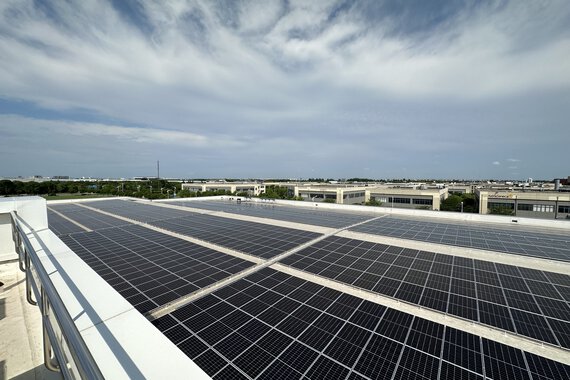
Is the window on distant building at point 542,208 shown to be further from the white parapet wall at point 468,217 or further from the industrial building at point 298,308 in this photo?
the industrial building at point 298,308

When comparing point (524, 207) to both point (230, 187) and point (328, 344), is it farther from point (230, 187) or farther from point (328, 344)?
point (230, 187)

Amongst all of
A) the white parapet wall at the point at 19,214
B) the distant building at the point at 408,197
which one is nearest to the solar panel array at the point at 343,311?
the white parapet wall at the point at 19,214

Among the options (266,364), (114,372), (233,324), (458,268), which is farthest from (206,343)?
(458,268)

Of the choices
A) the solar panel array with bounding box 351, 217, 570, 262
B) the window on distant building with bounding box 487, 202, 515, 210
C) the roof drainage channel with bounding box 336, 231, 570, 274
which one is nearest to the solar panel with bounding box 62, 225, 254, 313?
the roof drainage channel with bounding box 336, 231, 570, 274

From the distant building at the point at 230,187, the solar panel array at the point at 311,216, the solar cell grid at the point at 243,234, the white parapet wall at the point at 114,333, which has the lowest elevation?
the solar cell grid at the point at 243,234

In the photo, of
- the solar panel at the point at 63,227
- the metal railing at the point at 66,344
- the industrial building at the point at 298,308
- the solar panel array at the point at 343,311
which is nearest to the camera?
the metal railing at the point at 66,344

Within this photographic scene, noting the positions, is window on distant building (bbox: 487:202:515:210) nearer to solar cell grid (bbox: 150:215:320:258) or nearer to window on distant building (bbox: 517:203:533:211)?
window on distant building (bbox: 517:203:533:211)

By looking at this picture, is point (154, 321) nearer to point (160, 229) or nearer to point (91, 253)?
point (91, 253)
